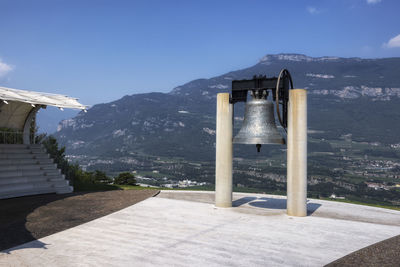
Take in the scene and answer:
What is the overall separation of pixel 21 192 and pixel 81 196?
3291mm

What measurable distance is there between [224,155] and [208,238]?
568 centimetres

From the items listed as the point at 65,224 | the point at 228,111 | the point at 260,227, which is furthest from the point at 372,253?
the point at 65,224

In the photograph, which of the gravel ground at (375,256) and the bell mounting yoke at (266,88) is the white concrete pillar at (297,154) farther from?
the gravel ground at (375,256)

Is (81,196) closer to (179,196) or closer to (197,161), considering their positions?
(179,196)

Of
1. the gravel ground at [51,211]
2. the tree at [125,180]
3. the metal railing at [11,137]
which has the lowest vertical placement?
the tree at [125,180]

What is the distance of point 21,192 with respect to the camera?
1777 centimetres

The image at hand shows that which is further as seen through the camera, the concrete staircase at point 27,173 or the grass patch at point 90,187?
the grass patch at point 90,187

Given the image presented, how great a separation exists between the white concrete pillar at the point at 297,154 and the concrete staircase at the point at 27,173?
42.8ft

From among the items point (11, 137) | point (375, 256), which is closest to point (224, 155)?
point (375, 256)

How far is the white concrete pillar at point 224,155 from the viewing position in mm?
15258

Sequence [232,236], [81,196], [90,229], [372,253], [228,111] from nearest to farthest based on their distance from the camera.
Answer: [372,253] < [232,236] < [90,229] < [228,111] < [81,196]

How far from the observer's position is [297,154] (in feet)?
44.9

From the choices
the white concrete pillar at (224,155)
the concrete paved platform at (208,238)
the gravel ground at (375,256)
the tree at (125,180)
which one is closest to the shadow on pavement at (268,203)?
the concrete paved platform at (208,238)

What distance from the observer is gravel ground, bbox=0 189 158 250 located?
10.7 m
